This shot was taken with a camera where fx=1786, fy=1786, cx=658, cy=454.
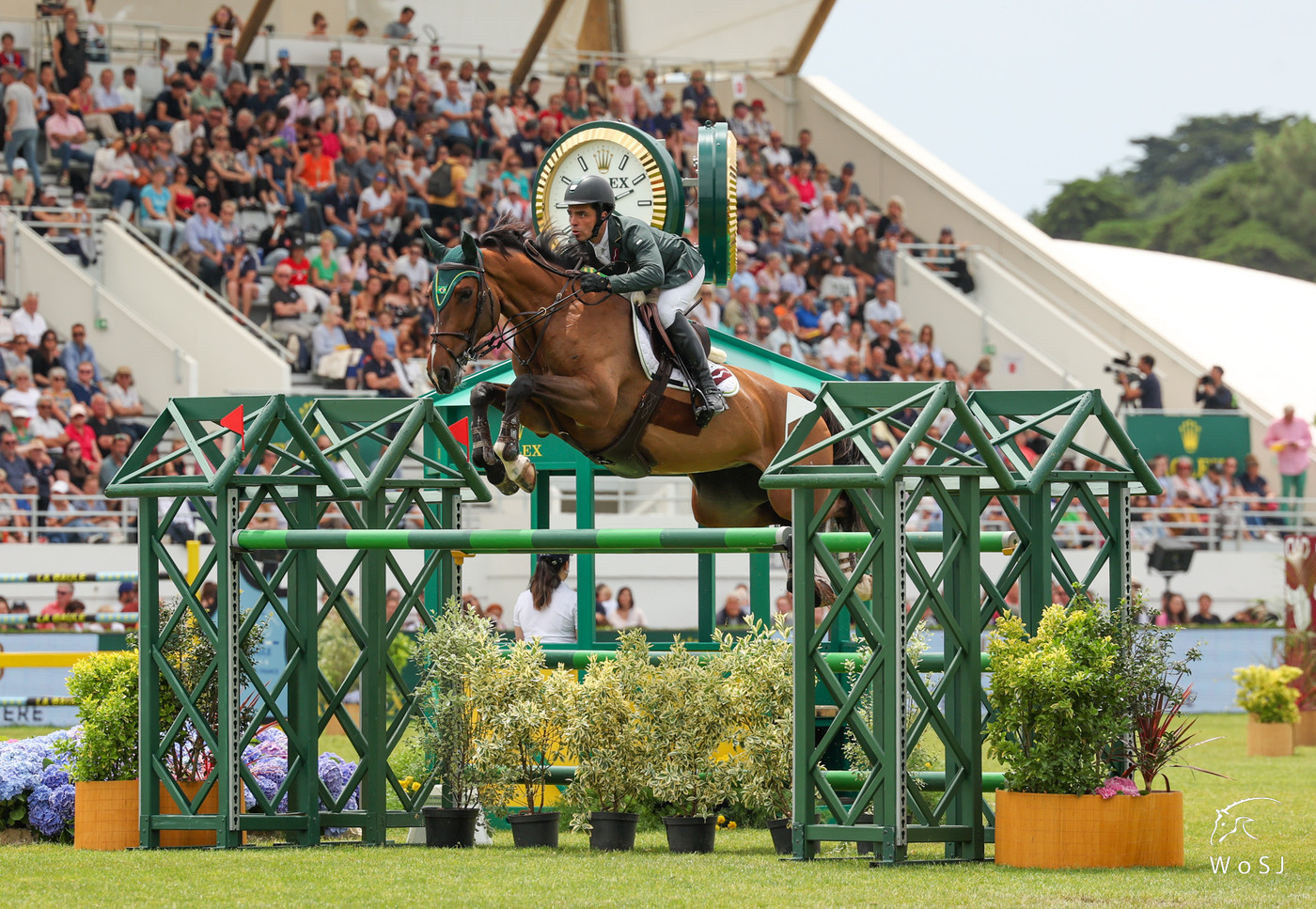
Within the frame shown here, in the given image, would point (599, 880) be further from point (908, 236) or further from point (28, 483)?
point (908, 236)

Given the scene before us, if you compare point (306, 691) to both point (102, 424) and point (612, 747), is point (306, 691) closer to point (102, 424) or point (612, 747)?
point (612, 747)

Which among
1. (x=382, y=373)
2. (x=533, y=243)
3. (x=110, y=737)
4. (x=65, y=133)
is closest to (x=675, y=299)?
(x=533, y=243)

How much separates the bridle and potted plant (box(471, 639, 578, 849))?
1.44m

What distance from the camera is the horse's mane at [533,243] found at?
8.90m

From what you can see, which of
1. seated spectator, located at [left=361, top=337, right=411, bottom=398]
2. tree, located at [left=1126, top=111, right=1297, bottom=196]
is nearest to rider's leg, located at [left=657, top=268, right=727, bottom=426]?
seated spectator, located at [left=361, top=337, right=411, bottom=398]

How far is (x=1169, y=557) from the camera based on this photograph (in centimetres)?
1955

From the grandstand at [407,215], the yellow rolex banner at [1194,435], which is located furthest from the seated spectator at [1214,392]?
the grandstand at [407,215]

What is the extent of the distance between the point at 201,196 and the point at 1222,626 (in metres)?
11.8

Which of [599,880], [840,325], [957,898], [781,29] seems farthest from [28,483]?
[781,29]

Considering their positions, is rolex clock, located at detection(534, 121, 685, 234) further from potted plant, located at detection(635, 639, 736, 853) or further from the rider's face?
potted plant, located at detection(635, 639, 736, 853)

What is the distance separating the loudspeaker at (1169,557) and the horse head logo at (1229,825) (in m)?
10.1

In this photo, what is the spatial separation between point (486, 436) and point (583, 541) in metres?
1.02

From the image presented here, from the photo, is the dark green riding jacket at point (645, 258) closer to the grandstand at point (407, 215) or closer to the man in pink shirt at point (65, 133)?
the grandstand at point (407, 215)

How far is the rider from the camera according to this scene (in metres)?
8.84
